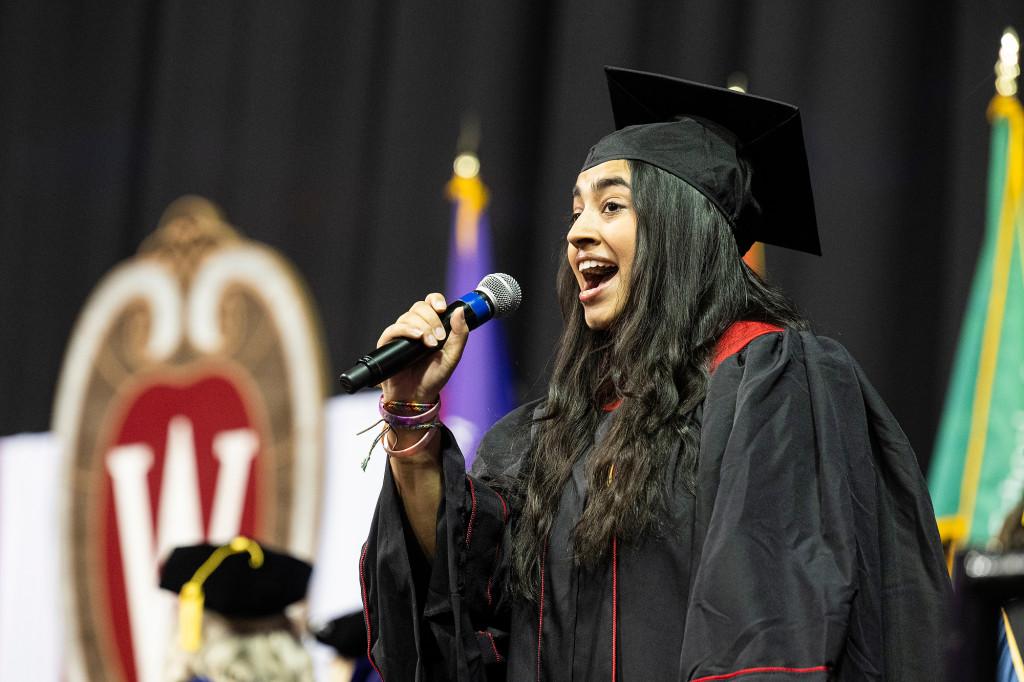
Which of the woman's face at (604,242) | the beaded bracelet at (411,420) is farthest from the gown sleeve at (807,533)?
the beaded bracelet at (411,420)

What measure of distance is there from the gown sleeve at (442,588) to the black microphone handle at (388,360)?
0.16 metres

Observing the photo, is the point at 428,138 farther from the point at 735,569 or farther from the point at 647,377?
the point at 735,569

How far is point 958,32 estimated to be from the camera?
108 inches

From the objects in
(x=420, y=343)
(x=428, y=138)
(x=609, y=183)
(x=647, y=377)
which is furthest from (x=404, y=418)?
(x=428, y=138)

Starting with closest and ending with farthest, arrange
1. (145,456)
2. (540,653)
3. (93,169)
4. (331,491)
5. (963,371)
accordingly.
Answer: (540,653)
(963,371)
(331,491)
(145,456)
(93,169)

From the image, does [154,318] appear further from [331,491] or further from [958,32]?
[958,32]

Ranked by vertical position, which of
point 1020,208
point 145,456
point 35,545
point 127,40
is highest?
point 127,40

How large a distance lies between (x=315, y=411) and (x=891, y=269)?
76.2 inches

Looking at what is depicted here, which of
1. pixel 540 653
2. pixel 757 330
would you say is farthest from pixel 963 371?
pixel 540 653

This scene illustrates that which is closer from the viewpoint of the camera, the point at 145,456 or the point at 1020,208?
the point at 1020,208

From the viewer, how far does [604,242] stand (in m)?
1.76

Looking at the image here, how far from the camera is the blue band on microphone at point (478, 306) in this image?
1.68 meters

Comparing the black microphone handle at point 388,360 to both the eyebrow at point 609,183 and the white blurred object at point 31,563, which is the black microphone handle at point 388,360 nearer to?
the eyebrow at point 609,183

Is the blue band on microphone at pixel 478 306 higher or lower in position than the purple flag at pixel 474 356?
higher
